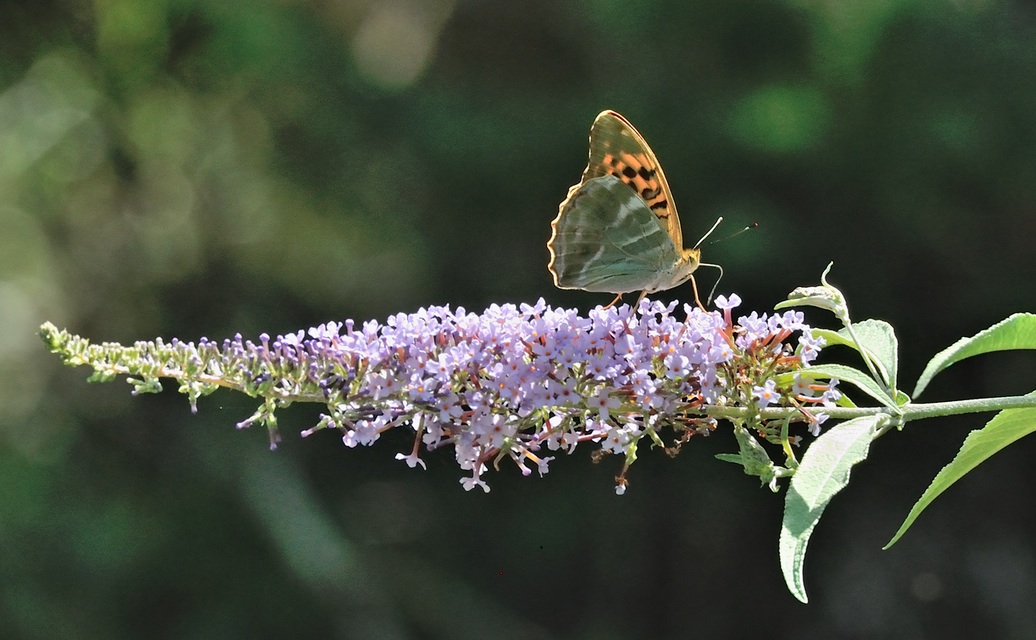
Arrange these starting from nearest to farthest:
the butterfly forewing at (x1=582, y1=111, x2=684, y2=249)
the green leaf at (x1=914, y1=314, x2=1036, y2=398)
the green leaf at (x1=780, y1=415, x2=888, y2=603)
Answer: the green leaf at (x1=780, y1=415, x2=888, y2=603), the green leaf at (x1=914, y1=314, x2=1036, y2=398), the butterfly forewing at (x1=582, y1=111, x2=684, y2=249)

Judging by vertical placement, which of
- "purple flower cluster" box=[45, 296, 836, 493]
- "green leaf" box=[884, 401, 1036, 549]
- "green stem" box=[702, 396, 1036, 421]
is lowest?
"green leaf" box=[884, 401, 1036, 549]

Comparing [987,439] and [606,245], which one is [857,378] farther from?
[606,245]

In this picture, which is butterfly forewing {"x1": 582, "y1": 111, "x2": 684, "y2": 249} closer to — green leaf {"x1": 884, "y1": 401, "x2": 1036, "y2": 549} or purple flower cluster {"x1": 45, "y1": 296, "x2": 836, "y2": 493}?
purple flower cluster {"x1": 45, "y1": 296, "x2": 836, "y2": 493}

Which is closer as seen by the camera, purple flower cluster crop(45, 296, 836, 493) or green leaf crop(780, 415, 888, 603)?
green leaf crop(780, 415, 888, 603)

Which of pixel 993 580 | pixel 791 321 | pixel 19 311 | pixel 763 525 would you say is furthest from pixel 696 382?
pixel 19 311

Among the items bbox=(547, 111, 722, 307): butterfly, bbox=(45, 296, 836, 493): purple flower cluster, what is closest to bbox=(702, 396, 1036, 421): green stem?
bbox=(45, 296, 836, 493): purple flower cluster

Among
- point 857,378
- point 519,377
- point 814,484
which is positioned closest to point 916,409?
point 857,378

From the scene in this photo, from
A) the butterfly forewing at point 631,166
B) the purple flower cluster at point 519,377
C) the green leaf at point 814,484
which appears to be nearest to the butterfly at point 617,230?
the butterfly forewing at point 631,166
